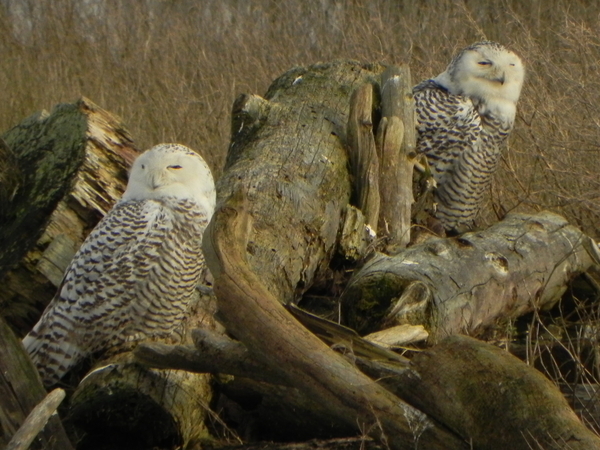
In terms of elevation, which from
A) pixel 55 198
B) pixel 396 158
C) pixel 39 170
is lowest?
pixel 396 158

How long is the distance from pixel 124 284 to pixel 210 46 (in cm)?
644

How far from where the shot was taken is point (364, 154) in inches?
212

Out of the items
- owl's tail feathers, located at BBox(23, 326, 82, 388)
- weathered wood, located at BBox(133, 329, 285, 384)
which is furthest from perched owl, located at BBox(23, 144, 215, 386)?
weathered wood, located at BBox(133, 329, 285, 384)

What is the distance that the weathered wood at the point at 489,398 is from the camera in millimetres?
2760

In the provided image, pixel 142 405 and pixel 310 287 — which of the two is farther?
pixel 310 287

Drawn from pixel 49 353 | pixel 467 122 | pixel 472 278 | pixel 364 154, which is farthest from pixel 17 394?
pixel 467 122

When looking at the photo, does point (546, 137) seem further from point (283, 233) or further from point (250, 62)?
point (250, 62)

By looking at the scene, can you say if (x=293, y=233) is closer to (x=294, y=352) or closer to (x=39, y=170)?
(x=39, y=170)

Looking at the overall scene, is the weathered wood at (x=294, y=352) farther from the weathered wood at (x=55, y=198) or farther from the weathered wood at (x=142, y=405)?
the weathered wood at (x=55, y=198)

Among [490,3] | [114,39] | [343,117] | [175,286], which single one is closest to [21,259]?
[175,286]

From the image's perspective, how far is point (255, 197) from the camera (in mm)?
4914

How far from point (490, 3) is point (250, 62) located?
9.61ft

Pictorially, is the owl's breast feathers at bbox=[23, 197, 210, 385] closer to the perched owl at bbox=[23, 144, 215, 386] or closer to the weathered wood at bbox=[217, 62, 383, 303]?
the perched owl at bbox=[23, 144, 215, 386]

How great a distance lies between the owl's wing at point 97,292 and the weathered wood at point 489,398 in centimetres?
166
